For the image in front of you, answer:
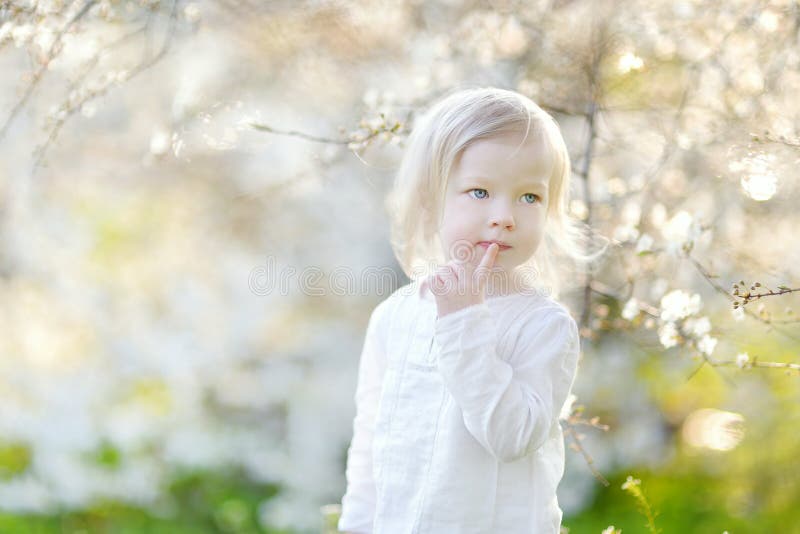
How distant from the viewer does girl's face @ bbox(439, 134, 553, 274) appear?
1.32 meters

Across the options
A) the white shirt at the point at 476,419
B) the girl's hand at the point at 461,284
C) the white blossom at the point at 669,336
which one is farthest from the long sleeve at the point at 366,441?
the white blossom at the point at 669,336

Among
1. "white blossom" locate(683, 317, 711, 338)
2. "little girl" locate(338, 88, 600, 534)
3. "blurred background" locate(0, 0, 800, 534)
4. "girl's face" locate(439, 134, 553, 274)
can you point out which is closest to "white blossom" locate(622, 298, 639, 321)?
"white blossom" locate(683, 317, 711, 338)

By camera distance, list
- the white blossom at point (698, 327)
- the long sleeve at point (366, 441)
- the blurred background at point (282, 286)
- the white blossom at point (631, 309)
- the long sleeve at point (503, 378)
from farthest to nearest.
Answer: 1. the blurred background at point (282, 286)
2. the white blossom at point (631, 309)
3. the white blossom at point (698, 327)
4. the long sleeve at point (366, 441)
5. the long sleeve at point (503, 378)

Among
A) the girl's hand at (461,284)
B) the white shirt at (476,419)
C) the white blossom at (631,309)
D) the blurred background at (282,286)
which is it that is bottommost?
the blurred background at (282,286)

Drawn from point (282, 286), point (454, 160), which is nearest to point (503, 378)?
point (454, 160)

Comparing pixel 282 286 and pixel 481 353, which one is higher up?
pixel 481 353

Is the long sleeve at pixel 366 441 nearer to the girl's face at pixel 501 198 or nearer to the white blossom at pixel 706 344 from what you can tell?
the girl's face at pixel 501 198

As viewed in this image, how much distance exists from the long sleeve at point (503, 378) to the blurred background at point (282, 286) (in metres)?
1.20

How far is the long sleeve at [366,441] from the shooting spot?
155 cm

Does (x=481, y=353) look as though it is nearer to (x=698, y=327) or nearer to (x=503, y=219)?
(x=503, y=219)

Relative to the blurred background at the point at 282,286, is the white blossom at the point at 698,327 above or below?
above

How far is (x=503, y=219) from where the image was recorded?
130 cm

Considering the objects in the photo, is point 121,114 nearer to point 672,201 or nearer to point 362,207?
point 362,207

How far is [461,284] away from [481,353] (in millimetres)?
103
